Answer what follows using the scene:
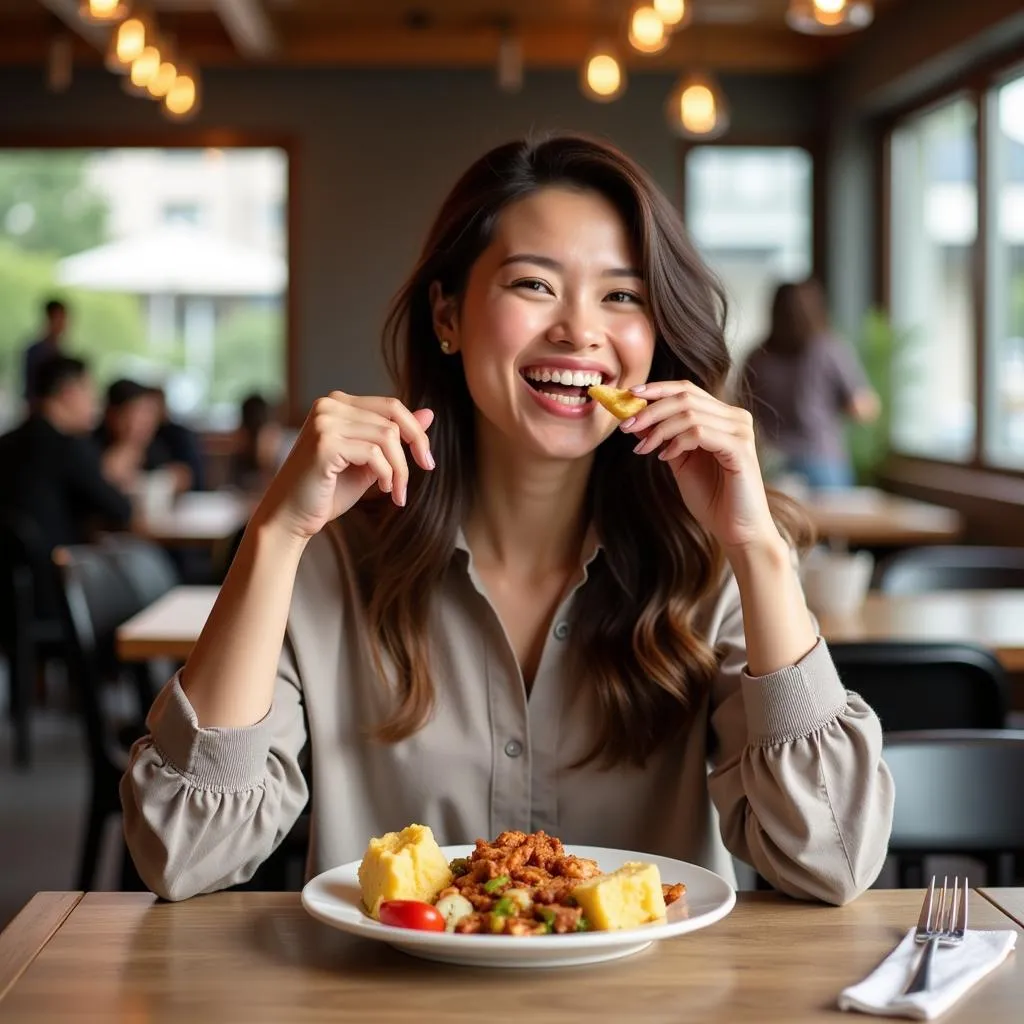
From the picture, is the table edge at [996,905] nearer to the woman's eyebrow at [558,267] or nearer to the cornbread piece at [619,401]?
the cornbread piece at [619,401]

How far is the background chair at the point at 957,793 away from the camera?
5.54ft

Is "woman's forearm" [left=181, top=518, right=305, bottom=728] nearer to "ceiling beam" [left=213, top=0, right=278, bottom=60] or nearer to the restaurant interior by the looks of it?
the restaurant interior

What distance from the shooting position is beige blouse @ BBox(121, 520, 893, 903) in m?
1.48

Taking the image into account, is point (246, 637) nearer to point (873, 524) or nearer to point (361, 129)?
point (873, 524)

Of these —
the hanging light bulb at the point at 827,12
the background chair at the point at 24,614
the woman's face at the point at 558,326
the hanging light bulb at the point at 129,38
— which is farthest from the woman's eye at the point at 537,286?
the hanging light bulb at the point at 129,38

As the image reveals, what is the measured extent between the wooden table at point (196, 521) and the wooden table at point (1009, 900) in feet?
12.6

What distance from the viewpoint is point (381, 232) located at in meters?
9.59

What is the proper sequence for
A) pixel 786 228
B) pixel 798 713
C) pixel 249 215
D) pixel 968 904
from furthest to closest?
1. pixel 249 215
2. pixel 786 228
3. pixel 798 713
4. pixel 968 904

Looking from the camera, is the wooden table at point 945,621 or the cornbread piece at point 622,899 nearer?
the cornbread piece at point 622,899

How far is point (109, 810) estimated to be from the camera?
3.17 m

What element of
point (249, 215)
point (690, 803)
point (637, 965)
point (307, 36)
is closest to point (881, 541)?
point (690, 803)

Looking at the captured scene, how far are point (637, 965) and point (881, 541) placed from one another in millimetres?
4333

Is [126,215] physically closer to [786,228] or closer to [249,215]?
[249,215]

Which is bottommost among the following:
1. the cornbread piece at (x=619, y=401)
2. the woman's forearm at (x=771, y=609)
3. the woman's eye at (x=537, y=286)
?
the woman's forearm at (x=771, y=609)
